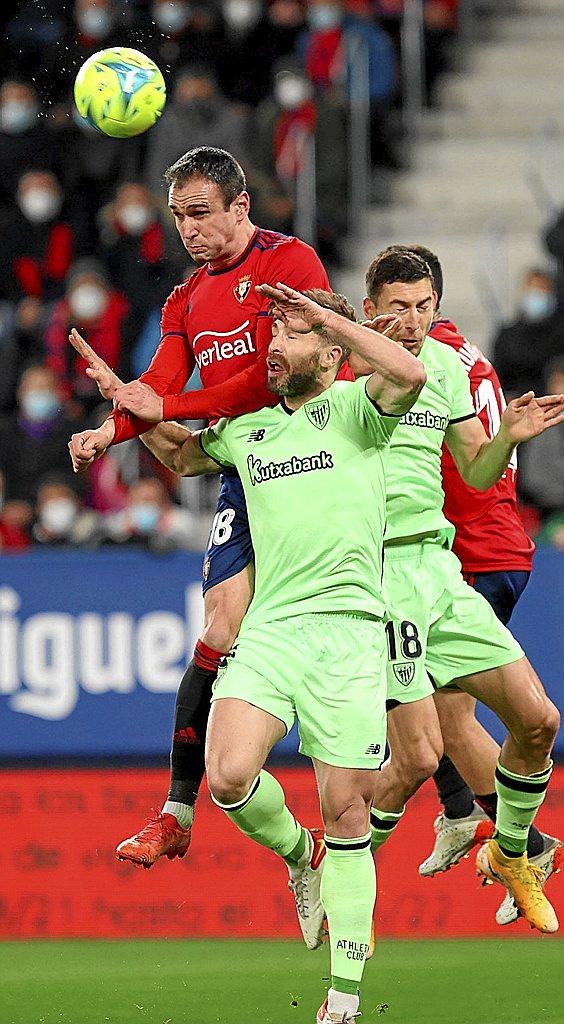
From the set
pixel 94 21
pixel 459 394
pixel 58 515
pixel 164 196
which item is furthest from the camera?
pixel 164 196

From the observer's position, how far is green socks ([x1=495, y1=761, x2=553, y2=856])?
23.4 feet

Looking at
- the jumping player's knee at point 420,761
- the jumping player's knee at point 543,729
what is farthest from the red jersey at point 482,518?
the jumping player's knee at point 420,761

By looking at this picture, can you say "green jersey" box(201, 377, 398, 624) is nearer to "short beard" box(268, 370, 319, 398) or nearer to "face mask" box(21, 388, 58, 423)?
"short beard" box(268, 370, 319, 398)

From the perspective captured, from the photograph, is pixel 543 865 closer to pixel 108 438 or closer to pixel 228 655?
pixel 228 655

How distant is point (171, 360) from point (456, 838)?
2331 mm

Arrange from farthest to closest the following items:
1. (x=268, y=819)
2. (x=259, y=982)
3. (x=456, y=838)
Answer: (x=259, y=982) → (x=456, y=838) → (x=268, y=819)

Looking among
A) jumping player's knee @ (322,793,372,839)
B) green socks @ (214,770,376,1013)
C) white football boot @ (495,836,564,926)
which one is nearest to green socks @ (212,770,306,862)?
green socks @ (214,770,376,1013)

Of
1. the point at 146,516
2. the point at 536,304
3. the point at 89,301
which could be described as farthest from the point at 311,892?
the point at 89,301

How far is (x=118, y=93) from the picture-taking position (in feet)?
22.7

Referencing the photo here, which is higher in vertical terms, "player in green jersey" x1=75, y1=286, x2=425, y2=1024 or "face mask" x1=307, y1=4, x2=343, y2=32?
"face mask" x1=307, y1=4, x2=343, y2=32

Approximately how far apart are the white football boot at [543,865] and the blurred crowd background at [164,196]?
3.70 m

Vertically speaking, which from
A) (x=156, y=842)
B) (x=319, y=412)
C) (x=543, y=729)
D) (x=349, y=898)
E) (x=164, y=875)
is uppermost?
(x=319, y=412)

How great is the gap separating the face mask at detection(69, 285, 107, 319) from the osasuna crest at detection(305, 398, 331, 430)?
23.0ft

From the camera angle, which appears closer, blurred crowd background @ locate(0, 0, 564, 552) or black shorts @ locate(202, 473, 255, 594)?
black shorts @ locate(202, 473, 255, 594)
